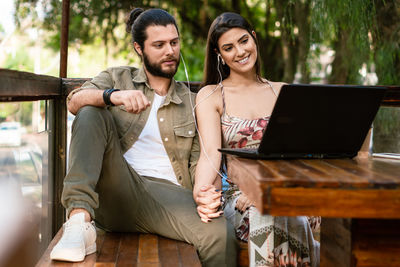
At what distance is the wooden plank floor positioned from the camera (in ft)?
5.54

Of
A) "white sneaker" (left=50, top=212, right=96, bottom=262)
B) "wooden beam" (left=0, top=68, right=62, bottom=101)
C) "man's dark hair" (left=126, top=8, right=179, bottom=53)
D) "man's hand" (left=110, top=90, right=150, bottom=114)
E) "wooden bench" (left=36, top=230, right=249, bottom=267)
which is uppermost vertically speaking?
"man's dark hair" (left=126, top=8, right=179, bottom=53)

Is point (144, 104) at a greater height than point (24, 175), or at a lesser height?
greater

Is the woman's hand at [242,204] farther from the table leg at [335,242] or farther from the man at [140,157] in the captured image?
the table leg at [335,242]

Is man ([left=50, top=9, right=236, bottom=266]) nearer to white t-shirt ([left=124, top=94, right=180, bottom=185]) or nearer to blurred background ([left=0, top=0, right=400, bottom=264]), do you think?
white t-shirt ([left=124, top=94, right=180, bottom=185])

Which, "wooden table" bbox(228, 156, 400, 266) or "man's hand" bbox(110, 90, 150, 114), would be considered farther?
"man's hand" bbox(110, 90, 150, 114)

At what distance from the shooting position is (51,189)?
248 centimetres

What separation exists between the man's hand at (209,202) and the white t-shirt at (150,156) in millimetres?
299

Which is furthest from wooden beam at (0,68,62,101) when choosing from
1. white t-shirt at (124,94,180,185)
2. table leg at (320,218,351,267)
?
table leg at (320,218,351,267)

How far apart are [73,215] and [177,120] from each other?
2.45 ft

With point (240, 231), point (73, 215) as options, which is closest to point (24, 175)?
point (73, 215)

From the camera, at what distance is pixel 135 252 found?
5.96 feet

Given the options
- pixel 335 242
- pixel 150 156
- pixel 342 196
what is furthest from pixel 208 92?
pixel 342 196

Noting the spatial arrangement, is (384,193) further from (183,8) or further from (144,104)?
(183,8)

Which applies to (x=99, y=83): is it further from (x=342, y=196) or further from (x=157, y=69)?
(x=342, y=196)
